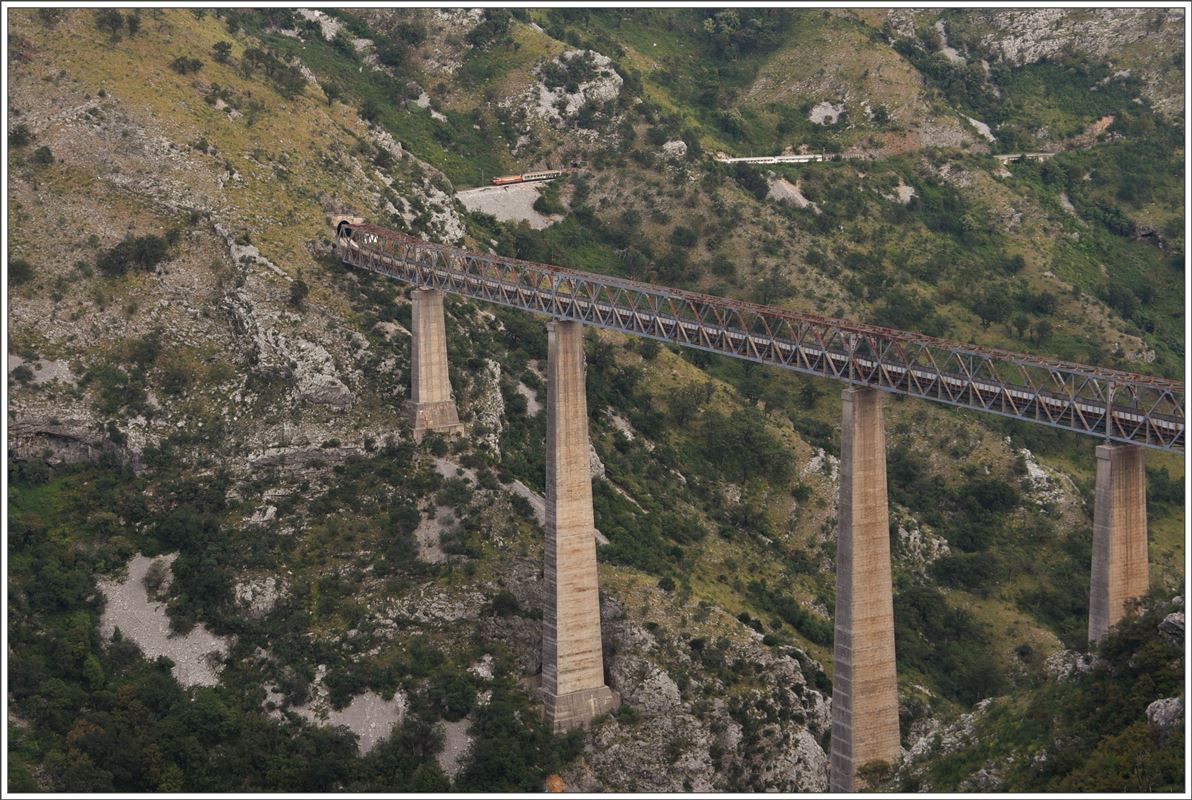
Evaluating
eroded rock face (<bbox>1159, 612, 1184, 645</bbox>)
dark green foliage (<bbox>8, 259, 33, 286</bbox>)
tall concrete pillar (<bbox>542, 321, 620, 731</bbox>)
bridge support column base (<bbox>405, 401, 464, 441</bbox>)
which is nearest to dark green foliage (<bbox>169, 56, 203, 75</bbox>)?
dark green foliage (<bbox>8, 259, 33, 286</bbox>)

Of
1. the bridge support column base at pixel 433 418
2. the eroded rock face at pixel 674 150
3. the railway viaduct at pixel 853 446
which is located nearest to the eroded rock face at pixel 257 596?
the bridge support column base at pixel 433 418

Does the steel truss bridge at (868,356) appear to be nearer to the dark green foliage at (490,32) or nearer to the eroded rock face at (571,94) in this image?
the eroded rock face at (571,94)

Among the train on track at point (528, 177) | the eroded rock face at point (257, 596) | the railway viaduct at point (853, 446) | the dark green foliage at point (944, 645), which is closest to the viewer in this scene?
the railway viaduct at point (853, 446)

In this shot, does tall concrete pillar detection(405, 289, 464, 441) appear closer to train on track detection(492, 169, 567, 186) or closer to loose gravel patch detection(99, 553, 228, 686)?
loose gravel patch detection(99, 553, 228, 686)

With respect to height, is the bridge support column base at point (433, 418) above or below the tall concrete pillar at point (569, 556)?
above

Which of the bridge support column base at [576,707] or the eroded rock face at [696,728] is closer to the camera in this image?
the eroded rock face at [696,728]

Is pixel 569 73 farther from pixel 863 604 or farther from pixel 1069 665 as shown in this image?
pixel 1069 665

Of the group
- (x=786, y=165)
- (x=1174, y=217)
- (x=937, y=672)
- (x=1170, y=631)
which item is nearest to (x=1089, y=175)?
(x=1174, y=217)
